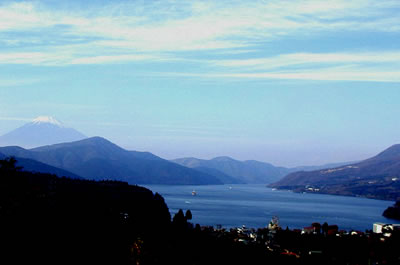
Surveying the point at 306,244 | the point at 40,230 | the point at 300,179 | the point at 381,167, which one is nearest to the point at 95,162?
the point at 300,179

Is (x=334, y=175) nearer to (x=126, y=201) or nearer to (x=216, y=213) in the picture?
(x=216, y=213)

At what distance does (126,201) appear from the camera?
45594 mm

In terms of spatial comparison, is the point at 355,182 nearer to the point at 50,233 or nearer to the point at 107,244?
the point at 107,244

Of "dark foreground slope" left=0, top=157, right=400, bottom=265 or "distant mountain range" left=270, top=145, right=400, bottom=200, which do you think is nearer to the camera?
"dark foreground slope" left=0, top=157, right=400, bottom=265

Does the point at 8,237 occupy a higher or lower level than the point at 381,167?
lower

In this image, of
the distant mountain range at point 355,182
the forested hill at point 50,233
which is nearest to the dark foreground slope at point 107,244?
the forested hill at point 50,233

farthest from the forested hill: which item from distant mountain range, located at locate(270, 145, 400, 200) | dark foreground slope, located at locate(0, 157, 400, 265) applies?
distant mountain range, located at locate(270, 145, 400, 200)

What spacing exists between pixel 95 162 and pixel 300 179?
61285 millimetres

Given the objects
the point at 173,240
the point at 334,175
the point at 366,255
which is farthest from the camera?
the point at 334,175

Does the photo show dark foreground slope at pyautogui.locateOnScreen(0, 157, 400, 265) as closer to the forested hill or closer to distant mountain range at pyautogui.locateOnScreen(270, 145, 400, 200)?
the forested hill

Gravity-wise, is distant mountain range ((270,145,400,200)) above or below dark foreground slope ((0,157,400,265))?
above

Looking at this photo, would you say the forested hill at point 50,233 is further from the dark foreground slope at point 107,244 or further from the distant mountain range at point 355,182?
the distant mountain range at point 355,182

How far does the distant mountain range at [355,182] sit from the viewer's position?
136750 millimetres

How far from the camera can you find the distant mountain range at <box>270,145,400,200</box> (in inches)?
5384
